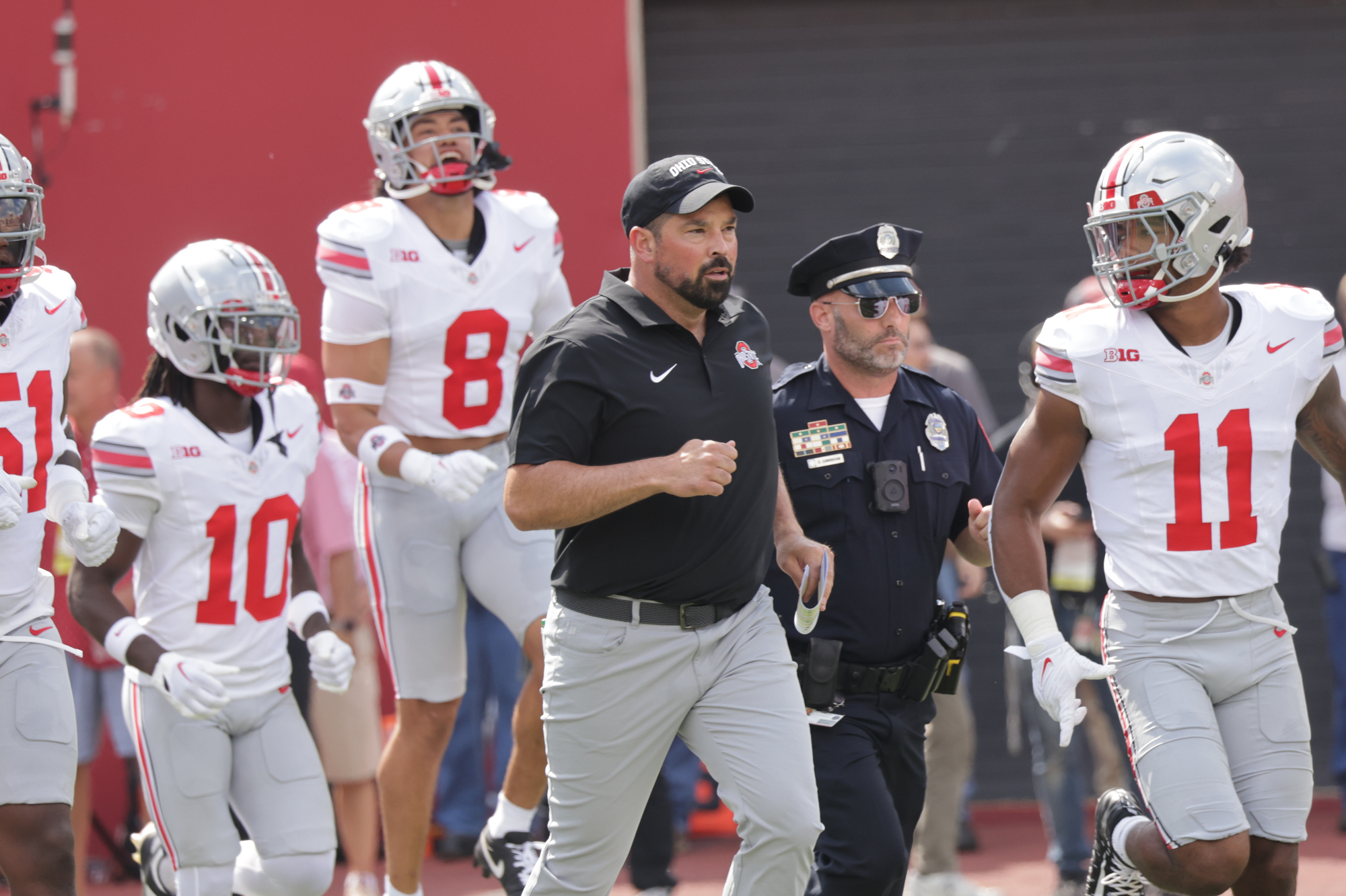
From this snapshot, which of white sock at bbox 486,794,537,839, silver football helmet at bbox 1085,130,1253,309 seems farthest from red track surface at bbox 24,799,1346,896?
silver football helmet at bbox 1085,130,1253,309

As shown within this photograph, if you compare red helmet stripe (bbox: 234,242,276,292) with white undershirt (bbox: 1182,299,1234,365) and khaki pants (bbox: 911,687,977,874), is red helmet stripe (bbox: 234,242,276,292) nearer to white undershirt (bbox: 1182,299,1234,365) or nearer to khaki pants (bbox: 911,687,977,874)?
white undershirt (bbox: 1182,299,1234,365)

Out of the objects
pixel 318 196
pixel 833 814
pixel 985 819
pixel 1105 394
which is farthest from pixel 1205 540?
pixel 318 196

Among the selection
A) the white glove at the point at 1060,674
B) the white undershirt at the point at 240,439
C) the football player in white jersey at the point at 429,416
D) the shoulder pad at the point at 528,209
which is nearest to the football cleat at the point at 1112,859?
the white glove at the point at 1060,674

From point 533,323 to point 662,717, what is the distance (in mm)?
1767

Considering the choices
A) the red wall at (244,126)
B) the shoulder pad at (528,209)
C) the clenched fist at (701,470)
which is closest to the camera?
the clenched fist at (701,470)

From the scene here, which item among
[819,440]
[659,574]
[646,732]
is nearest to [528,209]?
[819,440]

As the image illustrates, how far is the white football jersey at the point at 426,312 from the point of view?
507cm

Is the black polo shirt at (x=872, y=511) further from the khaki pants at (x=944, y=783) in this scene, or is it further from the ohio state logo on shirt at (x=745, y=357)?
the khaki pants at (x=944, y=783)

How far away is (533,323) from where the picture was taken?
535 cm

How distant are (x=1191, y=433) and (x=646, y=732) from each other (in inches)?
62.4

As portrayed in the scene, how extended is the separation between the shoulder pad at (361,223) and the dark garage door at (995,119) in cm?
350

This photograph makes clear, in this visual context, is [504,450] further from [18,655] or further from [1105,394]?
[1105,394]

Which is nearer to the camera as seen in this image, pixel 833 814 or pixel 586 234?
pixel 833 814

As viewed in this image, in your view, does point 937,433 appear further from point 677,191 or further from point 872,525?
point 677,191
